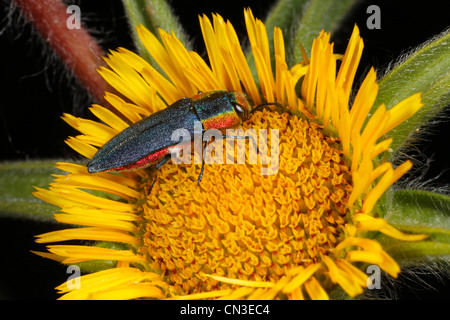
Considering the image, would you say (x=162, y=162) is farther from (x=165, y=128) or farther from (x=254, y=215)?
(x=254, y=215)

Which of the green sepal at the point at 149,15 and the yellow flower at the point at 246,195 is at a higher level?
A: the green sepal at the point at 149,15

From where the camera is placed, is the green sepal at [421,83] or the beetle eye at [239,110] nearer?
the green sepal at [421,83]

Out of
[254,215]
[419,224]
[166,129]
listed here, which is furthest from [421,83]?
[166,129]

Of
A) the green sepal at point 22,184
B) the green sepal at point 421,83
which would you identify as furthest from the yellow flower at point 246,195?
the green sepal at point 22,184

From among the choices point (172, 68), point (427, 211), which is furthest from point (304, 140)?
point (172, 68)

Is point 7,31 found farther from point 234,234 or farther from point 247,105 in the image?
A: point 234,234

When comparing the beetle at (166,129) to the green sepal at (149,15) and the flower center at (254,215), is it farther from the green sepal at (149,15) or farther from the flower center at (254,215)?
the green sepal at (149,15)
